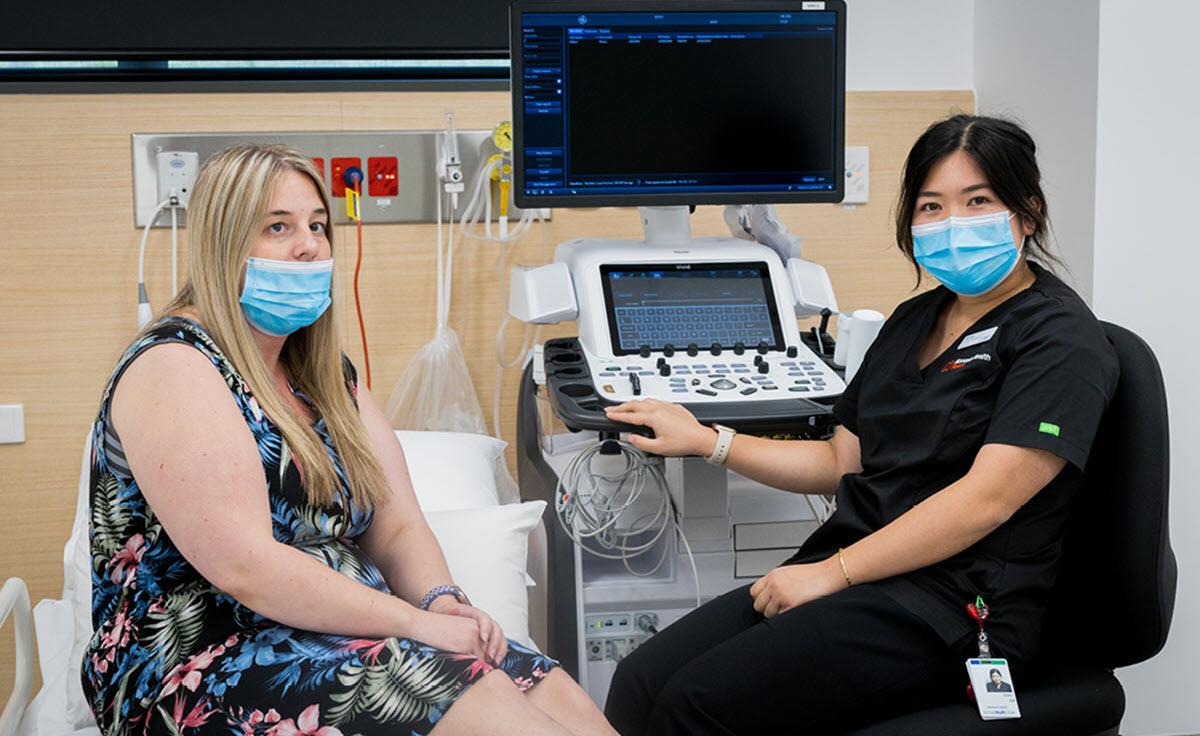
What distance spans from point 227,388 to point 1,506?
4.66 feet

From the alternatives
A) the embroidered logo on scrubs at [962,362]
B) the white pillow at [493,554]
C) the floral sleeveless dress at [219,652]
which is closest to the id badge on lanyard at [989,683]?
the embroidered logo on scrubs at [962,362]

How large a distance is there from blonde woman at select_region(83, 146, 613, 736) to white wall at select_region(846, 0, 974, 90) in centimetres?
160

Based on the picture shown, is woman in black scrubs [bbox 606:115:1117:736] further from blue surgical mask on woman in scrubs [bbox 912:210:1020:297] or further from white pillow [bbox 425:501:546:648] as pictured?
white pillow [bbox 425:501:546:648]

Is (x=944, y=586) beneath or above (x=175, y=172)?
beneath

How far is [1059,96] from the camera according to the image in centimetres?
259

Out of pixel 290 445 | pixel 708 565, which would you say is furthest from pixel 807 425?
pixel 290 445

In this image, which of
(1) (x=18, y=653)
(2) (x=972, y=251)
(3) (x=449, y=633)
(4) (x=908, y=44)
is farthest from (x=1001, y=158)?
(1) (x=18, y=653)

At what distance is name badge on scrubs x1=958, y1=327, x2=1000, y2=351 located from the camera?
1797 millimetres

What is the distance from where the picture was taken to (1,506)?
274 cm

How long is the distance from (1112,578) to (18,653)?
1638 millimetres

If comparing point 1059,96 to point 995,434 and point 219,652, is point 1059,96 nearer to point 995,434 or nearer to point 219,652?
point 995,434

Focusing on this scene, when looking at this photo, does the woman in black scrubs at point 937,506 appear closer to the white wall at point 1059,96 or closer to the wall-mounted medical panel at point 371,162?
the white wall at point 1059,96

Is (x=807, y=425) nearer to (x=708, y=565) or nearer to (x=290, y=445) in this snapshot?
(x=708, y=565)

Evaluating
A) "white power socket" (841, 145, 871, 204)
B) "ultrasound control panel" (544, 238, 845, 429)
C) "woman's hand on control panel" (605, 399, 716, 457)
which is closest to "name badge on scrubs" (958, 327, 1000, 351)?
"ultrasound control panel" (544, 238, 845, 429)
